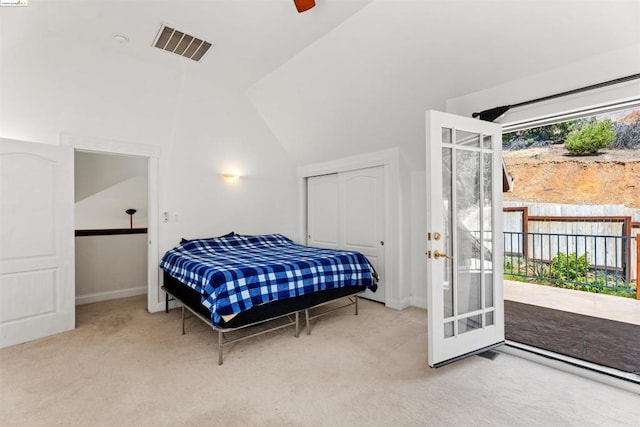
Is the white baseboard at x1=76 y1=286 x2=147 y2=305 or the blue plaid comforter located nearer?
the blue plaid comforter

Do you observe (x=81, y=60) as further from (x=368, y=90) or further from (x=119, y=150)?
(x=368, y=90)

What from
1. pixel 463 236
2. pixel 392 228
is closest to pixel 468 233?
pixel 463 236

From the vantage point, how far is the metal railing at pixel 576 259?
4.21 meters

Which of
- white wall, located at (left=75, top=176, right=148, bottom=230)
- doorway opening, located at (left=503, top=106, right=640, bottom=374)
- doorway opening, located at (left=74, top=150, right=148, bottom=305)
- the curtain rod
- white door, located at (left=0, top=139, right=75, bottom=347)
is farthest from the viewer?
white wall, located at (left=75, top=176, right=148, bottom=230)

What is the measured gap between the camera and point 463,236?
249 cm

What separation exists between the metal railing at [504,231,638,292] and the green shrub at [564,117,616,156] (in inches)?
72.4

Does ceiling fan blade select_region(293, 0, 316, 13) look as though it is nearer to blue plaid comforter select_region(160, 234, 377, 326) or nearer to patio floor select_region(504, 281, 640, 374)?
blue plaid comforter select_region(160, 234, 377, 326)

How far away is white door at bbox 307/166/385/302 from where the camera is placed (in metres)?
4.16

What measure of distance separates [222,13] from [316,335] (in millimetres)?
3022

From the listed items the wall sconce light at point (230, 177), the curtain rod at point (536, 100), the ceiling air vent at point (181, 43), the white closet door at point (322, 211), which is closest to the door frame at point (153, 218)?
the wall sconce light at point (230, 177)

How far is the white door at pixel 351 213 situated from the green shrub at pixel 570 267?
9.70ft

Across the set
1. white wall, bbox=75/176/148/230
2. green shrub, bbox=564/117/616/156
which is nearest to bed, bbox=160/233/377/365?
white wall, bbox=75/176/148/230

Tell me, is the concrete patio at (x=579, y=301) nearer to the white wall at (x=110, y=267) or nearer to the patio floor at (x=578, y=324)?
the patio floor at (x=578, y=324)

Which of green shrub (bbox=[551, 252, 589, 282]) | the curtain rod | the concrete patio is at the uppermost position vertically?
the curtain rod
